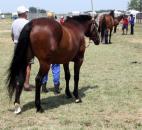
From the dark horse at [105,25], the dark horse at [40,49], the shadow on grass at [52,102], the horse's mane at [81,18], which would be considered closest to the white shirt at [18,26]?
the horse's mane at [81,18]

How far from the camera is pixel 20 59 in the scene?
8219 mm

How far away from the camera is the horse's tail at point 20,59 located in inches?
318

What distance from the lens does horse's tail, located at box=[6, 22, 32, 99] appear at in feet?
26.5

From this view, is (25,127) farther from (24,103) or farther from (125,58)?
(125,58)

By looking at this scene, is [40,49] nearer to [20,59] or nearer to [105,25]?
[20,59]

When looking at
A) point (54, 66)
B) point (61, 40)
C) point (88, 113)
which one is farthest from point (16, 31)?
point (88, 113)

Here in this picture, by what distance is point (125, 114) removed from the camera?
26.7 ft

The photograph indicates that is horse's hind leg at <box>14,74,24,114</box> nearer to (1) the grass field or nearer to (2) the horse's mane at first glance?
(1) the grass field

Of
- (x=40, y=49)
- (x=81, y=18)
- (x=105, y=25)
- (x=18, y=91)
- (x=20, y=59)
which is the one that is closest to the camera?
(x=40, y=49)

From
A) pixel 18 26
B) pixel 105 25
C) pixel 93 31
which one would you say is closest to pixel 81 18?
pixel 93 31

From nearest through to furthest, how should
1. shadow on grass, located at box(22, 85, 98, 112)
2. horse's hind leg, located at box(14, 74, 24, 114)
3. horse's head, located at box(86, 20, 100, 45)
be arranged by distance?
horse's hind leg, located at box(14, 74, 24, 114) < shadow on grass, located at box(22, 85, 98, 112) < horse's head, located at box(86, 20, 100, 45)

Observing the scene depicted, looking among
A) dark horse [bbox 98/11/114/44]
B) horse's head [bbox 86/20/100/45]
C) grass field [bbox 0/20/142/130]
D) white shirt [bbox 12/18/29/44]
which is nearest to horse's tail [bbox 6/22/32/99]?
grass field [bbox 0/20/142/130]

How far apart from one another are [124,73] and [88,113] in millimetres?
5491

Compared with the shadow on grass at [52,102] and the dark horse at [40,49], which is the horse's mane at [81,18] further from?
the shadow on grass at [52,102]
